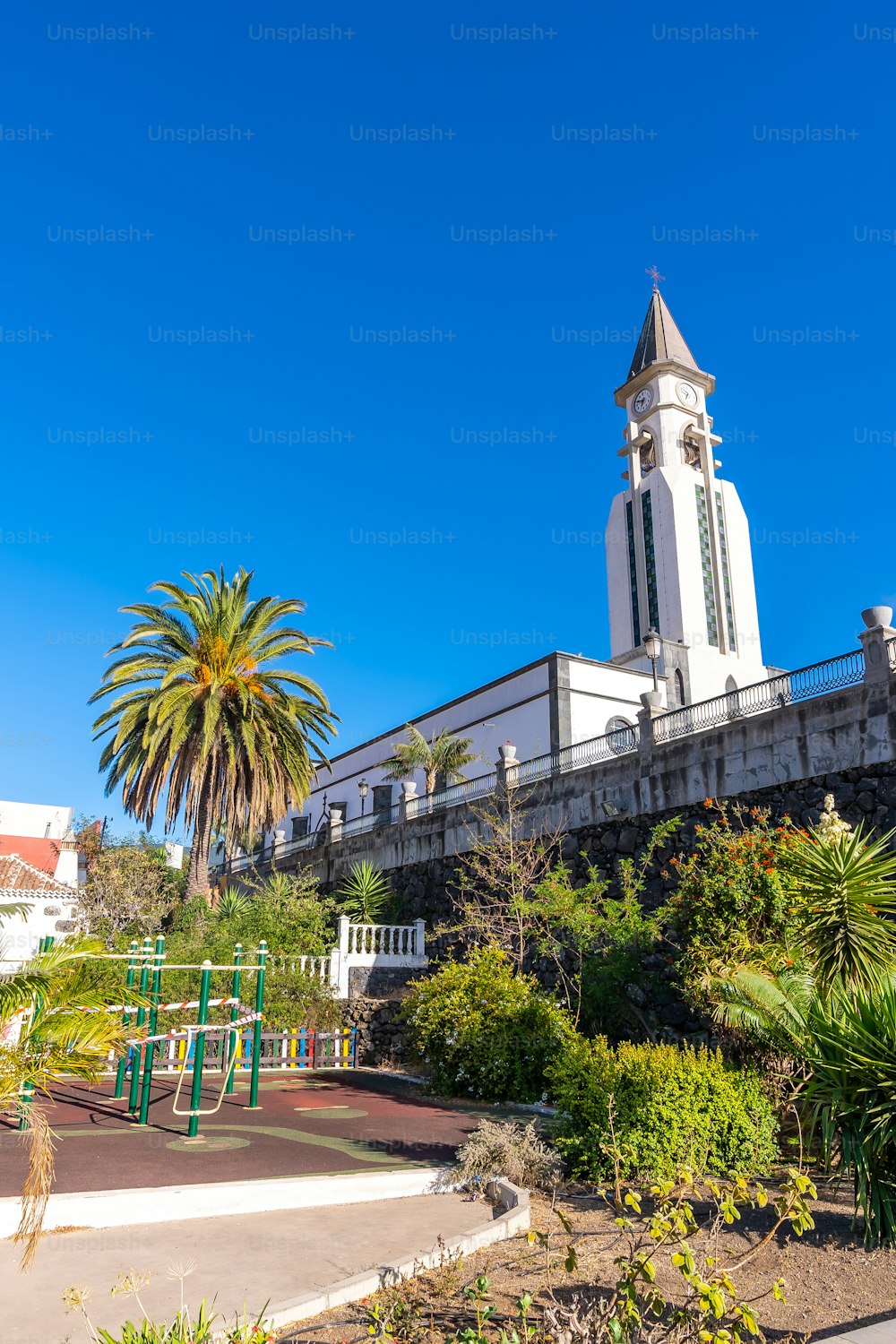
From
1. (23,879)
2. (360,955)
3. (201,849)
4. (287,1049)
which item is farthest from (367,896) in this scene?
(23,879)

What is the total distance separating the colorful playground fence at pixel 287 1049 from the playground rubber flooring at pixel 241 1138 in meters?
1.24

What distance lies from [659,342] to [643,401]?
13.8ft

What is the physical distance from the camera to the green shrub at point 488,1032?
41.9 ft

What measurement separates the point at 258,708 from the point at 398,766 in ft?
33.3

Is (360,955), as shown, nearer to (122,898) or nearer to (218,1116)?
(122,898)

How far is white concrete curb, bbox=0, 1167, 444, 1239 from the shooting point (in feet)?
22.3

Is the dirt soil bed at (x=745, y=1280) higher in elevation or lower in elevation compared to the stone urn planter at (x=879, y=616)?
lower

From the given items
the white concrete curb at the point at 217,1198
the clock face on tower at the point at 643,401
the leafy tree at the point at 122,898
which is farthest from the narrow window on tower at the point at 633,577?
the white concrete curb at the point at 217,1198

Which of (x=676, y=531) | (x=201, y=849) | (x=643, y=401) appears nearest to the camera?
(x=201, y=849)

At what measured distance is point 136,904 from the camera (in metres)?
24.3

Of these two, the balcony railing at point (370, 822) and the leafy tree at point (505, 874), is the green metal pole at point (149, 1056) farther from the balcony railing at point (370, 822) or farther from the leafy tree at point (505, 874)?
the balcony railing at point (370, 822)

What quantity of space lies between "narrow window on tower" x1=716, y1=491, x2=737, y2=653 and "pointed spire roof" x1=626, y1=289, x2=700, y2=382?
32.7 feet

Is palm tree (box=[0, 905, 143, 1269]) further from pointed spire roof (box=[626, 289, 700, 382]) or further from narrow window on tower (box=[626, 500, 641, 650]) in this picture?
pointed spire roof (box=[626, 289, 700, 382])

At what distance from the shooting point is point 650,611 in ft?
164
